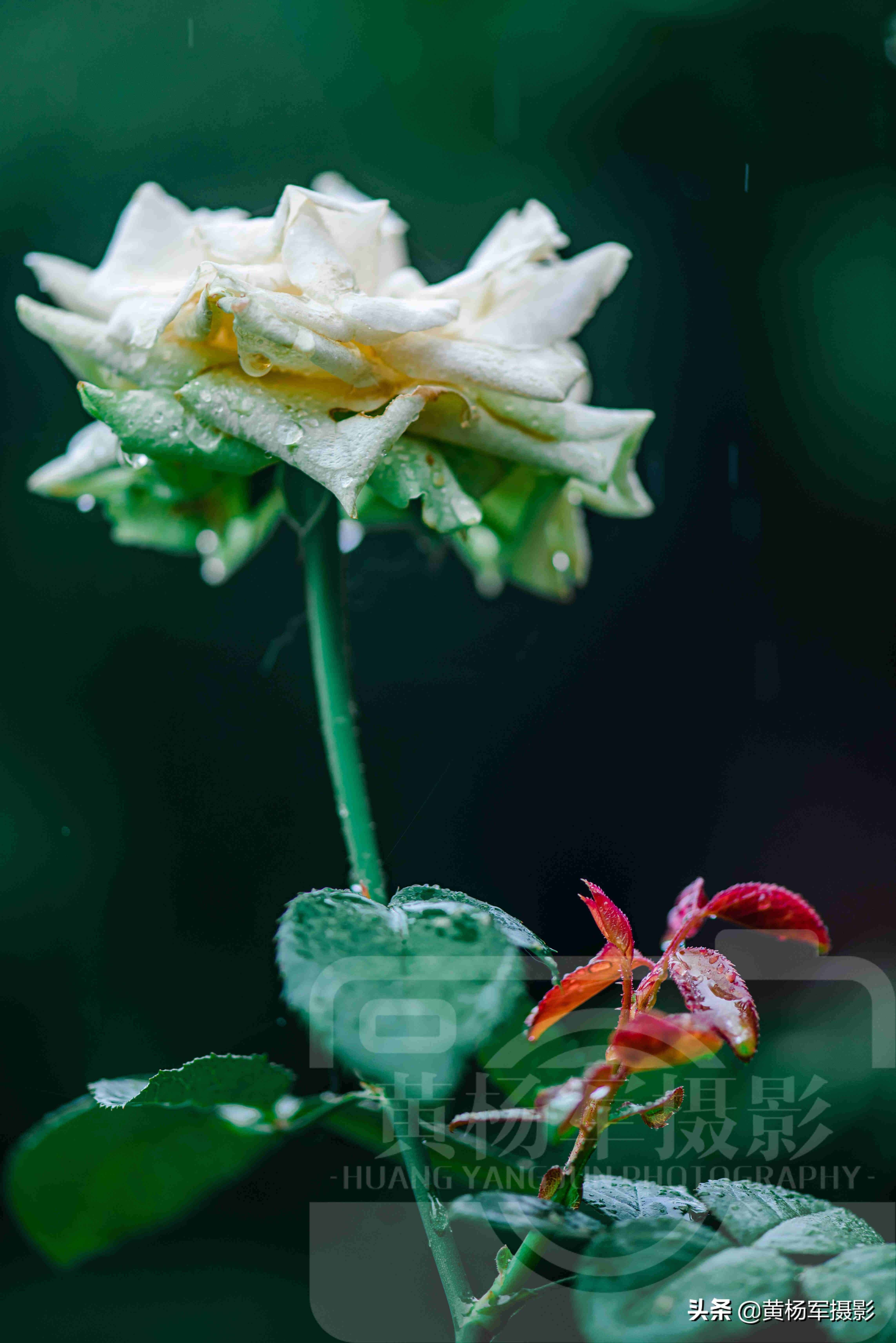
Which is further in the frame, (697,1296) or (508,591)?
(508,591)

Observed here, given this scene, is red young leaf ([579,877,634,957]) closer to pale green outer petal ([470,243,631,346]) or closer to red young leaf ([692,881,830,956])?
red young leaf ([692,881,830,956])

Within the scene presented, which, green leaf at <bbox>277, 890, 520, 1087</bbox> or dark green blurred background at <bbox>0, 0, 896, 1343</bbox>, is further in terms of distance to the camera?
dark green blurred background at <bbox>0, 0, 896, 1343</bbox>

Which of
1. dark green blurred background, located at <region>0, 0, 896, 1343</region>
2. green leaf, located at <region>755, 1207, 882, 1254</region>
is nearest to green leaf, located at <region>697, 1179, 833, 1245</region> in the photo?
green leaf, located at <region>755, 1207, 882, 1254</region>

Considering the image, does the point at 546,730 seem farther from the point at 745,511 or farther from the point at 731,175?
the point at 731,175

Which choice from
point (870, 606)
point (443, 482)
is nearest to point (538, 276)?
point (443, 482)

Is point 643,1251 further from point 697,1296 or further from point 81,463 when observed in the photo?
point 81,463

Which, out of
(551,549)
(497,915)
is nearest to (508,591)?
(551,549)
